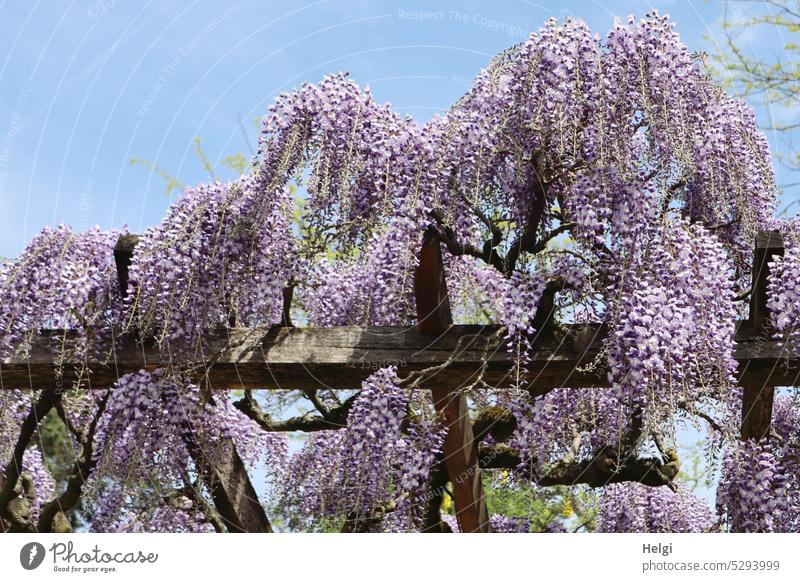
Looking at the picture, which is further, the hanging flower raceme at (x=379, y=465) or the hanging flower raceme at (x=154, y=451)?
the hanging flower raceme at (x=154, y=451)

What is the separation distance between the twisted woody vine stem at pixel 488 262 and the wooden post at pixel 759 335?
83mm

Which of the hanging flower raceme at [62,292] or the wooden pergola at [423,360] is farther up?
the hanging flower raceme at [62,292]

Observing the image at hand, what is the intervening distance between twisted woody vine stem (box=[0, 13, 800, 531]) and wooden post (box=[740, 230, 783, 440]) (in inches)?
3.3

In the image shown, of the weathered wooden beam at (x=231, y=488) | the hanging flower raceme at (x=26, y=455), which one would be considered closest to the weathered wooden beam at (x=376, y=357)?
the weathered wooden beam at (x=231, y=488)

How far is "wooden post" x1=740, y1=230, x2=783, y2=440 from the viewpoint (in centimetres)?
483

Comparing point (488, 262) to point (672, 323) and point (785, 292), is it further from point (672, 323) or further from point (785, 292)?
point (785, 292)

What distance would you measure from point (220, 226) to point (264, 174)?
0.36m

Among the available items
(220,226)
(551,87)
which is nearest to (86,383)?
(220,226)

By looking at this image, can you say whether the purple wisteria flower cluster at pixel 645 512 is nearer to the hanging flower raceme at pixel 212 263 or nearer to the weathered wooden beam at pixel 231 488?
the weathered wooden beam at pixel 231 488

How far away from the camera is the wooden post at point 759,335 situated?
483 centimetres

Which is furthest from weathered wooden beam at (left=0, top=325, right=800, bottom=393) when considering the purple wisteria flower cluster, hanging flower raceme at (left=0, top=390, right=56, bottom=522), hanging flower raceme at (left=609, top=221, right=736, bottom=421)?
the purple wisteria flower cluster

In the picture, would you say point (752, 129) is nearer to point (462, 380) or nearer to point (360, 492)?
point (462, 380)

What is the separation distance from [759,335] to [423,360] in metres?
1.79
